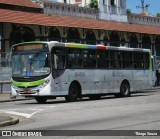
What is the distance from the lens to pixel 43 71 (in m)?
23.7

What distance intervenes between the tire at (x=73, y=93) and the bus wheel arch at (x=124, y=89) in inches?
163

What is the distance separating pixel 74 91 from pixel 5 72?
11886 mm

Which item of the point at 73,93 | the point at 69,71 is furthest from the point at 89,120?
the point at 73,93

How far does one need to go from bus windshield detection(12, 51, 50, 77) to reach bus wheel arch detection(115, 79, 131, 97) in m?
6.62

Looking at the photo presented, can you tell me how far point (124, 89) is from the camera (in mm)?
29172

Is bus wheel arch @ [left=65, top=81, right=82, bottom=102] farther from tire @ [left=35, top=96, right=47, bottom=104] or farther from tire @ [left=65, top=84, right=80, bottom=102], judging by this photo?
tire @ [left=35, top=96, right=47, bottom=104]

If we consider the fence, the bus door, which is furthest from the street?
the fence

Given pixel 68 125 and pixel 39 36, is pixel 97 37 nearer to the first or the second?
pixel 39 36

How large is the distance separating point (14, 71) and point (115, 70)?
631 centimetres

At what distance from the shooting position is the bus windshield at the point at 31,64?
23.6 metres

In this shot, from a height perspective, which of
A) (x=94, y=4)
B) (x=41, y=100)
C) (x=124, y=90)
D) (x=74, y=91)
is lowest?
(x=41, y=100)

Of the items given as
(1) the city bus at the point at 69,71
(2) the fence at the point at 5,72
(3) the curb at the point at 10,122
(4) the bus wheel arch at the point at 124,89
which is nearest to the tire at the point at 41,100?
(1) the city bus at the point at 69,71

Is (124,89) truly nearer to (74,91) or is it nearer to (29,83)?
(74,91)

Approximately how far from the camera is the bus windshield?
77.5 ft
